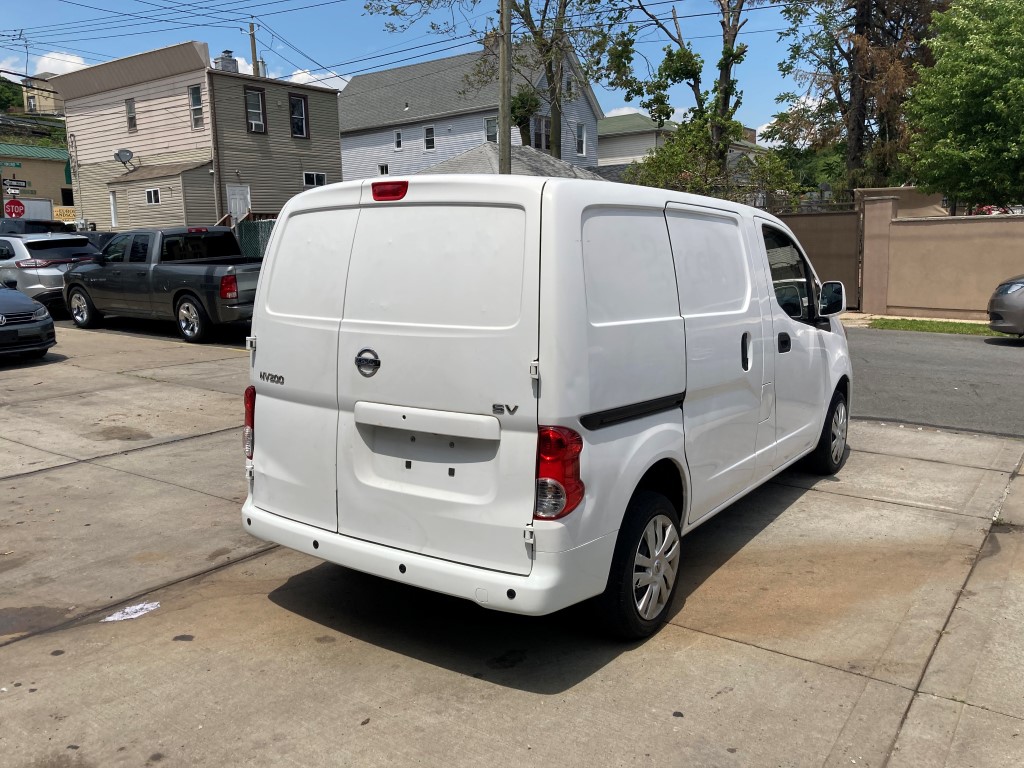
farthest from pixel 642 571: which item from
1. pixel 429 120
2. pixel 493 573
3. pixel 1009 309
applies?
pixel 429 120

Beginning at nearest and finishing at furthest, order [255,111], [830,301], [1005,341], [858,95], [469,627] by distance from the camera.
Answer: [469,627] < [830,301] < [1005,341] < [858,95] < [255,111]

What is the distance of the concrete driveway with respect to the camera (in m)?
3.34

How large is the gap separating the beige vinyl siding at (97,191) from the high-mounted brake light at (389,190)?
3331 cm

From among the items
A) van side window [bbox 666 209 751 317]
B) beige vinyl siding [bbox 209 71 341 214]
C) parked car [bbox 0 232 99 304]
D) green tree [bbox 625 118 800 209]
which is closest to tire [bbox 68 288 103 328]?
parked car [bbox 0 232 99 304]

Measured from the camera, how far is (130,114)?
112 feet

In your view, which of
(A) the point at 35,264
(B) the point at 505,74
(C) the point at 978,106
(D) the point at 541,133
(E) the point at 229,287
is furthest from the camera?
A: (D) the point at 541,133

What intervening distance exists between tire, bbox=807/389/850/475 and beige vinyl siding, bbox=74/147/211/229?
106 feet

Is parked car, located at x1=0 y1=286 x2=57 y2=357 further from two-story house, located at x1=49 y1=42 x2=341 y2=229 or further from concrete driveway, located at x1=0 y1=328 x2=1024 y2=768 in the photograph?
two-story house, located at x1=49 y1=42 x2=341 y2=229

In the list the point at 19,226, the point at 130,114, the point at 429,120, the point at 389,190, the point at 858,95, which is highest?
the point at 429,120

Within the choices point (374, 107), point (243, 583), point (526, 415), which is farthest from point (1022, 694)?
point (374, 107)

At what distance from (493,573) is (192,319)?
39.2 feet

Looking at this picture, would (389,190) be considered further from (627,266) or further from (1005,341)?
(1005,341)

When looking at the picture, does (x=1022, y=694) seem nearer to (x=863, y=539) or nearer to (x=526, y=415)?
(x=863, y=539)

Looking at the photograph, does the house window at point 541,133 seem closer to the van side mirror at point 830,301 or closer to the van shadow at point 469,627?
the van side mirror at point 830,301
